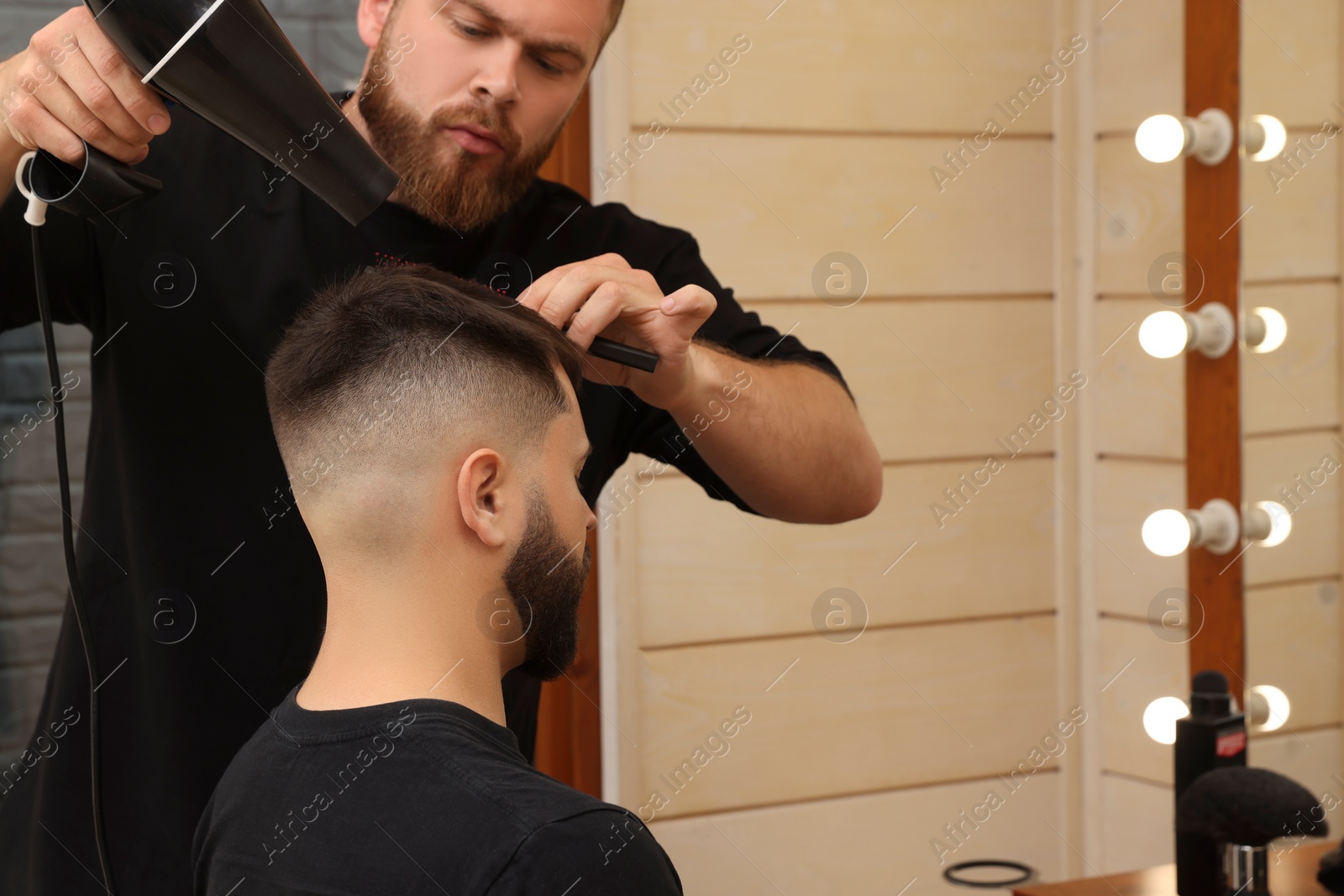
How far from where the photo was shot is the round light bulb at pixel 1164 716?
2.04 metres

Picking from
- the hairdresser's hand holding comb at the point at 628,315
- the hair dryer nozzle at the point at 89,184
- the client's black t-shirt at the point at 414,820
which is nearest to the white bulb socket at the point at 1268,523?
the hairdresser's hand holding comb at the point at 628,315

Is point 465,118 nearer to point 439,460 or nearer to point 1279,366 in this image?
point 439,460

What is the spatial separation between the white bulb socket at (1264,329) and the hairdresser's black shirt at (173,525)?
4.07 ft

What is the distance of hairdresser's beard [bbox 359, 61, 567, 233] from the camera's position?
126 centimetres

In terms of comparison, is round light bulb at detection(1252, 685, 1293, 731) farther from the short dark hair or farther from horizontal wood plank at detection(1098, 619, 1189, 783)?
the short dark hair

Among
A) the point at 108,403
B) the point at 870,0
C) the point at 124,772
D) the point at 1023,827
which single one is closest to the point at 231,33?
the point at 108,403

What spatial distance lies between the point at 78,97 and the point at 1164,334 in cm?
155

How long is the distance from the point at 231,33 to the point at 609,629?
1.20 meters

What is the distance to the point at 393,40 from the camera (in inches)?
50.8

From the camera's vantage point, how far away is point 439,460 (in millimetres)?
957

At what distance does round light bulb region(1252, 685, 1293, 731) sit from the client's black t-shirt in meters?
1.27

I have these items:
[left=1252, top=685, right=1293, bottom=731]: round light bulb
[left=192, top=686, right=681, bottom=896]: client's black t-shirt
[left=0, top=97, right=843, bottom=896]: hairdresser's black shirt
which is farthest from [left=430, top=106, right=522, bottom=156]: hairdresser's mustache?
[left=1252, top=685, right=1293, bottom=731]: round light bulb

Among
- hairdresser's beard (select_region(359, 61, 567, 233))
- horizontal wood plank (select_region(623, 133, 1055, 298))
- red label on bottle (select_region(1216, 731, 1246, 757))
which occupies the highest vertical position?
horizontal wood plank (select_region(623, 133, 1055, 298))

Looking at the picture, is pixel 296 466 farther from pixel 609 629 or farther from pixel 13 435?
pixel 609 629
